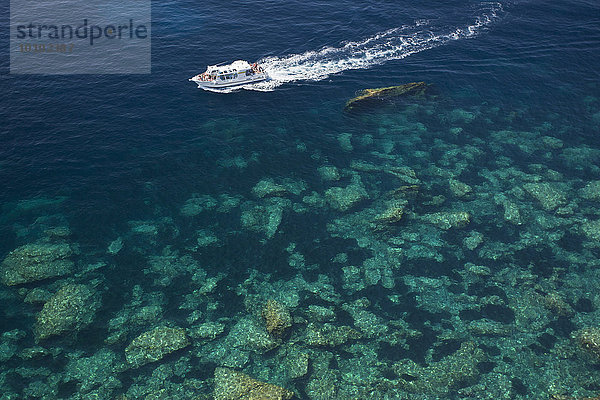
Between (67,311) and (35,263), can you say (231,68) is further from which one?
(67,311)

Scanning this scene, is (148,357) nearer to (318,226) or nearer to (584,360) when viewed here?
(318,226)

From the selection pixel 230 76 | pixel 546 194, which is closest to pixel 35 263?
pixel 230 76

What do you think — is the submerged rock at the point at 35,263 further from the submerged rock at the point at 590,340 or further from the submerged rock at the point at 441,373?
the submerged rock at the point at 590,340

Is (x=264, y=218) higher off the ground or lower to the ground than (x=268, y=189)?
lower

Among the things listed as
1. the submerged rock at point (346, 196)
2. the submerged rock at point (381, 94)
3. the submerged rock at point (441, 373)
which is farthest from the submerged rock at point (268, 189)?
the submerged rock at point (441, 373)

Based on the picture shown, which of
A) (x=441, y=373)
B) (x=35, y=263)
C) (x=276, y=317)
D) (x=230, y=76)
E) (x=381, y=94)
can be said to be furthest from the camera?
(x=230, y=76)

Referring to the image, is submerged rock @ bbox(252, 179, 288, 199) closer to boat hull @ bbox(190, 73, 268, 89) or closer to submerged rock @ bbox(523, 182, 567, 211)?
boat hull @ bbox(190, 73, 268, 89)

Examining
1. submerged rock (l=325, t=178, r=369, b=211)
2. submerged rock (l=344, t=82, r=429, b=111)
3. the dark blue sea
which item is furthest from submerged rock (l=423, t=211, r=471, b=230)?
submerged rock (l=344, t=82, r=429, b=111)
